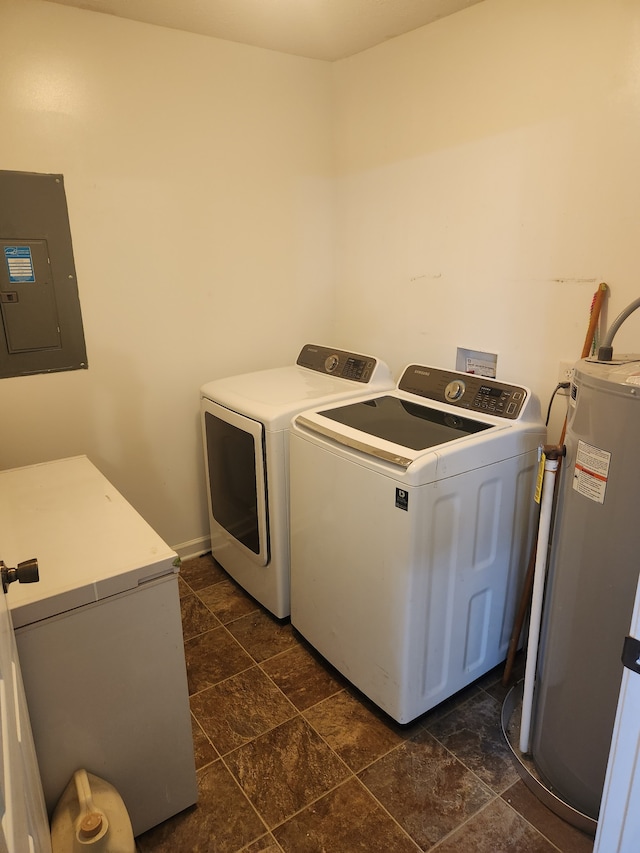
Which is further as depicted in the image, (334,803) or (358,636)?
(358,636)

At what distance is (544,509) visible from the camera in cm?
148

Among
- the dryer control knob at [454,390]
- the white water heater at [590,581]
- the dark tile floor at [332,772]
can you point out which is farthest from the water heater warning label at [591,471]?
the dark tile floor at [332,772]

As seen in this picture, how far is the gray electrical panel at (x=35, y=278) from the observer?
1.93 metres

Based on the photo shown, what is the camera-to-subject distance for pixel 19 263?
1.96m

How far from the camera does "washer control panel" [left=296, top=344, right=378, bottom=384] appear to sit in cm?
231

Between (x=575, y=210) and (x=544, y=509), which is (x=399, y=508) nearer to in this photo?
(x=544, y=509)

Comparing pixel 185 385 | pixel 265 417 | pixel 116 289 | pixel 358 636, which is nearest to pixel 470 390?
pixel 265 417

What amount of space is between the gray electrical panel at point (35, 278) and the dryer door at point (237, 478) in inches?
25.1

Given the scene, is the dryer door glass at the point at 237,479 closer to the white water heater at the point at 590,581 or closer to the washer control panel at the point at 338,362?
the washer control panel at the point at 338,362

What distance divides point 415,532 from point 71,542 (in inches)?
35.2

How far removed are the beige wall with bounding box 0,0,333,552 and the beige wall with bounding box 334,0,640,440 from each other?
0.31m

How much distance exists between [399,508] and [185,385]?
4.30 ft

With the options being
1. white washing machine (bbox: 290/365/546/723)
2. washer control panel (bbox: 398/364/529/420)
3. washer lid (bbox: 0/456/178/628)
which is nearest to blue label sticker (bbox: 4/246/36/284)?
washer lid (bbox: 0/456/178/628)

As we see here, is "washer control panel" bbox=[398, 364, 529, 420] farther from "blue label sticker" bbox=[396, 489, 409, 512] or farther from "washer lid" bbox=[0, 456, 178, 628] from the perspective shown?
"washer lid" bbox=[0, 456, 178, 628]
